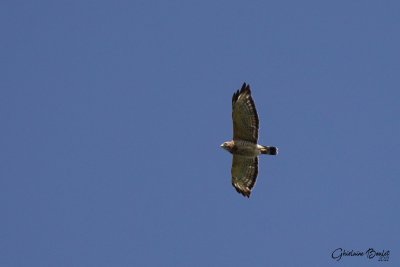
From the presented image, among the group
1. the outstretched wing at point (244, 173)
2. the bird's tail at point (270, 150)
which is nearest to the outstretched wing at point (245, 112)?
the bird's tail at point (270, 150)

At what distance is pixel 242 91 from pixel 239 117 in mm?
796

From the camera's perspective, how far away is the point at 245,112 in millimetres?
20359

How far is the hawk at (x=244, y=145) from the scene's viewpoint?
2033cm

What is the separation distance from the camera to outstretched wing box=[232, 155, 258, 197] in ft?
71.2

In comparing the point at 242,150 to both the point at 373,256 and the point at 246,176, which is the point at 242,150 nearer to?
the point at 246,176

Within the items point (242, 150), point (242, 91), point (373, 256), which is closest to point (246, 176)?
point (242, 150)

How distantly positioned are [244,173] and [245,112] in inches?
102

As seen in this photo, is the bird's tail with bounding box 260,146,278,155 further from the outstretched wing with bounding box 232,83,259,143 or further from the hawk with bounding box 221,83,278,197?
the outstretched wing with bounding box 232,83,259,143

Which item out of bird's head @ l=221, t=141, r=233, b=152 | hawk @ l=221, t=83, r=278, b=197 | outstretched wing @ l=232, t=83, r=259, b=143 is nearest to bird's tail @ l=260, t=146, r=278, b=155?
hawk @ l=221, t=83, r=278, b=197

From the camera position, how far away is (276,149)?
21141mm

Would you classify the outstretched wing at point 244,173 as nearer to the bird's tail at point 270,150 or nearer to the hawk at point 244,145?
the hawk at point 244,145

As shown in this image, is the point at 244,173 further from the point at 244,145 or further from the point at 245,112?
the point at 245,112

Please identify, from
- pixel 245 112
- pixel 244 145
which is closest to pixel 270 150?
pixel 244 145

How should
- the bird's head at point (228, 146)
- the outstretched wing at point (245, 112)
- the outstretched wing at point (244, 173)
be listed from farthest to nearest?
1. the outstretched wing at point (244, 173)
2. the bird's head at point (228, 146)
3. the outstretched wing at point (245, 112)
